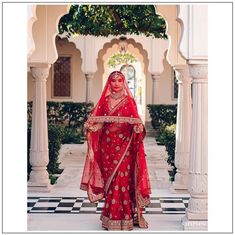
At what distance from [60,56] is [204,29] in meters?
14.5

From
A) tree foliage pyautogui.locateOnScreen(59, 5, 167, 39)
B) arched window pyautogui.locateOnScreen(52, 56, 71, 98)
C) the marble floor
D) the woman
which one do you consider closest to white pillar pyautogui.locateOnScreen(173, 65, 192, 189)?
the marble floor

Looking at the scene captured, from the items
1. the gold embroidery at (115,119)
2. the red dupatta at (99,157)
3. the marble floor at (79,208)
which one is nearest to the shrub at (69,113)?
the marble floor at (79,208)

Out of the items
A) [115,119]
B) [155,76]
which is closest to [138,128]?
[115,119]

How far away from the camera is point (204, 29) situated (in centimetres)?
557

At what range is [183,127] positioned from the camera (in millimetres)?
8000

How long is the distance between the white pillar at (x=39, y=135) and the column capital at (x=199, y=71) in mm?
2802

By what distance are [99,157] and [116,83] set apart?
77 cm

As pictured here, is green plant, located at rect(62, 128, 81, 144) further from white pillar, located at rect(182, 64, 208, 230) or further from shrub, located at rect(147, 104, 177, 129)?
white pillar, located at rect(182, 64, 208, 230)

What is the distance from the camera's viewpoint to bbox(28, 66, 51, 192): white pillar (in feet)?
26.5

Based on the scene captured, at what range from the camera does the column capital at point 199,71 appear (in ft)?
18.7

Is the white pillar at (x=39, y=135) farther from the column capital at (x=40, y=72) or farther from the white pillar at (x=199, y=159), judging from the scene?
the white pillar at (x=199, y=159)

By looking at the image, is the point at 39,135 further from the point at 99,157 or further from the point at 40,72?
the point at 99,157
